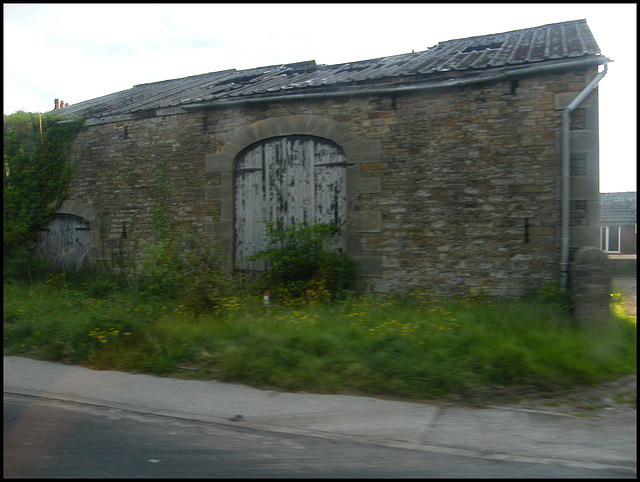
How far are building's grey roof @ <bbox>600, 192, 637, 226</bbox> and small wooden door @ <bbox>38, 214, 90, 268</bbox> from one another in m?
25.0

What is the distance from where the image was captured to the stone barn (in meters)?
8.04

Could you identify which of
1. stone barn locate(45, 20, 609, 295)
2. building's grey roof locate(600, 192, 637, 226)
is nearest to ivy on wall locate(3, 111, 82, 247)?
stone barn locate(45, 20, 609, 295)

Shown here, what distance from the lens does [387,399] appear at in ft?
15.5

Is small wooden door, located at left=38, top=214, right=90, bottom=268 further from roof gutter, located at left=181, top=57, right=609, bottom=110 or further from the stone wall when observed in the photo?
roof gutter, located at left=181, top=57, right=609, bottom=110

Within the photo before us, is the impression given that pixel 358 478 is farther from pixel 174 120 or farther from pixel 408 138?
pixel 174 120

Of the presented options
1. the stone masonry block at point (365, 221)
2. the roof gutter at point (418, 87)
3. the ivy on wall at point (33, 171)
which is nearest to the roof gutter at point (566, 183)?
the roof gutter at point (418, 87)

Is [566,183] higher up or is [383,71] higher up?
[383,71]

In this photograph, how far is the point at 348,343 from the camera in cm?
567

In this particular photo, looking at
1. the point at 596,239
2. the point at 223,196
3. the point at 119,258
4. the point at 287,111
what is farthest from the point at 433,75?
the point at 119,258

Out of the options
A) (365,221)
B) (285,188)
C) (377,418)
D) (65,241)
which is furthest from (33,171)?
(377,418)

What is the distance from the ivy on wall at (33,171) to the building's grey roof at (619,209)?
2546 centimetres

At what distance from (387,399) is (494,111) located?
598 centimetres

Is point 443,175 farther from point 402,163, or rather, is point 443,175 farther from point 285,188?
point 285,188

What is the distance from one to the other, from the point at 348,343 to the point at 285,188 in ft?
16.1
